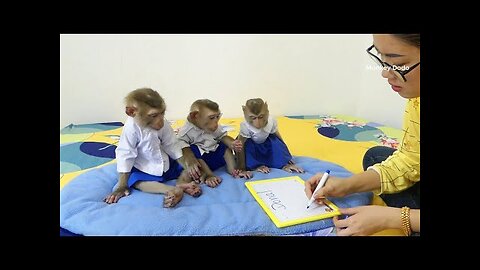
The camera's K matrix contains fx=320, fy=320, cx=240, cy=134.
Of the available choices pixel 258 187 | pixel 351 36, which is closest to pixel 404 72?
pixel 351 36

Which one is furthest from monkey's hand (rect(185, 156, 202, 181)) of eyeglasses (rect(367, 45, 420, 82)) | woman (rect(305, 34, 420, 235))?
eyeglasses (rect(367, 45, 420, 82))

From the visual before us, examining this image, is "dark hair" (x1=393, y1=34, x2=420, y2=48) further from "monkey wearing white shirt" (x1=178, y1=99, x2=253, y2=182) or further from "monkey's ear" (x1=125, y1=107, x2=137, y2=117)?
"monkey's ear" (x1=125, y1=107, x2=137, y2=117)

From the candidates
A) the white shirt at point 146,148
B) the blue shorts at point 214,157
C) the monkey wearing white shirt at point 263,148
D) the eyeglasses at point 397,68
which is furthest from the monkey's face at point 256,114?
the eyeglasses at point 397,68

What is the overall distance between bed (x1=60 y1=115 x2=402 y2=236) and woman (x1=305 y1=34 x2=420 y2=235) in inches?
1.4

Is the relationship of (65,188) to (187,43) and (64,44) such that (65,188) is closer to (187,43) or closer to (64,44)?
(64,44)

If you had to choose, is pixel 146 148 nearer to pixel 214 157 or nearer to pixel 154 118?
pixel 154 118

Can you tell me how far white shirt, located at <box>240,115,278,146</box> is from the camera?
1.00m

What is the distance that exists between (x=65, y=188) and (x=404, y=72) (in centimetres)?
95

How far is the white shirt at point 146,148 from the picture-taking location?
905mm

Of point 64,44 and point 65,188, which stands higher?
point 64,44

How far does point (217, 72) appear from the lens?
924mm

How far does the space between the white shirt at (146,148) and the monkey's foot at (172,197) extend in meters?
0.08

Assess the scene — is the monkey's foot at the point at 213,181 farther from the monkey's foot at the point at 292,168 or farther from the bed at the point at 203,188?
the monkey's foot at the point at 292,168

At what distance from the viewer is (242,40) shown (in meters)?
0.88
